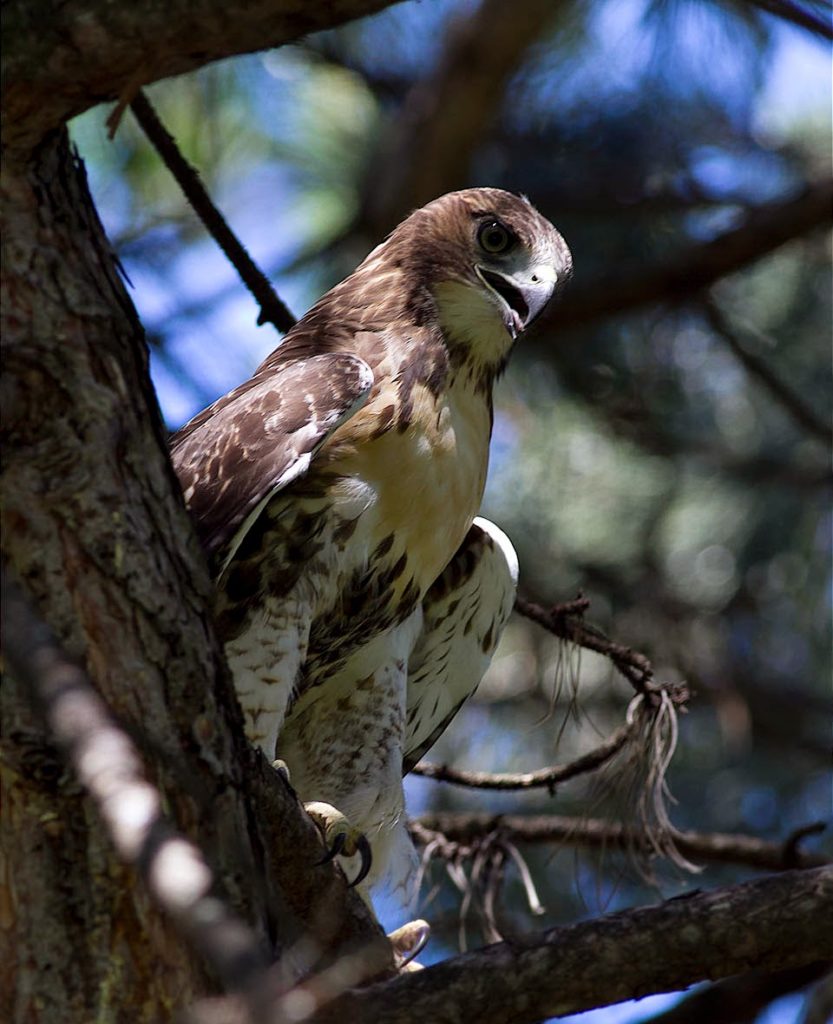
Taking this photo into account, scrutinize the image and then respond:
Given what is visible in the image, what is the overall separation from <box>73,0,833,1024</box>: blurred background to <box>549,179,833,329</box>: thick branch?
0.01 meters

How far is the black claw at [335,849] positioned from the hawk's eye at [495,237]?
1.53 meters

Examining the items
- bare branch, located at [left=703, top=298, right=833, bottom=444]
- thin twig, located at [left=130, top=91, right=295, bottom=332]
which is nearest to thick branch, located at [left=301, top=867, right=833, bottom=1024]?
thin twig, located at [left=130, top=91, right=295, bottom=332]

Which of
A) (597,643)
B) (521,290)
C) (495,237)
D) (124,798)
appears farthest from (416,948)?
(124,798)

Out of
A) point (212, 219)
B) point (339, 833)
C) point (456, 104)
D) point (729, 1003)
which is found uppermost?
point (456, 104)

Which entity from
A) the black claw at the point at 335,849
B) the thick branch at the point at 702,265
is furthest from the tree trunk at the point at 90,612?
the thick branch at the point at 702,265

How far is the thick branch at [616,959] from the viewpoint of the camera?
2.33 meters

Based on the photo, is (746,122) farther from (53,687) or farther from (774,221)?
(53,687)

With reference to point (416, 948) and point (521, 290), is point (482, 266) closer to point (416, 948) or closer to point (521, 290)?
point (521, 290)

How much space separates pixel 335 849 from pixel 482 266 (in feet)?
4.93

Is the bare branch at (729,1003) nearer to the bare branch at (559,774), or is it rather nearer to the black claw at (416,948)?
the bare branch at (559,774)

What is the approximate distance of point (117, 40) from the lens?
1.83 metres

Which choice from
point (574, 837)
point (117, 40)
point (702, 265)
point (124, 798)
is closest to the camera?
point (124, 798)

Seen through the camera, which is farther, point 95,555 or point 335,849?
point 335,849

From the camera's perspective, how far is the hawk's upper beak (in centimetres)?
363
